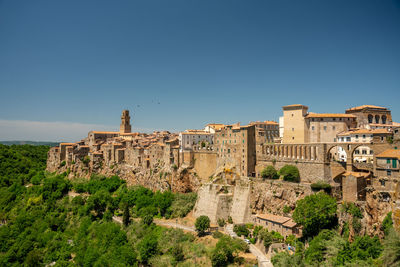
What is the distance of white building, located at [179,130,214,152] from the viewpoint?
1892 inches

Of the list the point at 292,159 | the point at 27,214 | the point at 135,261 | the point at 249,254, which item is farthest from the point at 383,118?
the point at 27,214

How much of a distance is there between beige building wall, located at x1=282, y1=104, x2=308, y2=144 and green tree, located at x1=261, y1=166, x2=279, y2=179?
747 centimetres

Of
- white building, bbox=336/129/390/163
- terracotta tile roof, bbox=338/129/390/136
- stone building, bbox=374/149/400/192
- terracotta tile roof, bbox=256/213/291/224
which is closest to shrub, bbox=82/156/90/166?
terracotta tile roof, bbox=256/213/291/224

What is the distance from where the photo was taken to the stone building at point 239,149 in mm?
39094

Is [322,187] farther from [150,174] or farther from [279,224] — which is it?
[150,174]

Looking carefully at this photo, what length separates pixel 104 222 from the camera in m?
44.1

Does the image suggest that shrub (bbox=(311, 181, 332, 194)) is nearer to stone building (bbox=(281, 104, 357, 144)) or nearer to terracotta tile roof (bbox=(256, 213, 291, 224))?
terracotta tile roof (bbox=(256, 213, 291, 224))

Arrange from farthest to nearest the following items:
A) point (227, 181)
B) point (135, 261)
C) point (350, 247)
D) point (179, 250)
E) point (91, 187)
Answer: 1. point (91, 187)
2. point (227, 181)
3. point (135, 261)
4. point (179, 250)
5. point (350, 247)

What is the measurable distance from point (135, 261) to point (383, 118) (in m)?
Result: 43.5

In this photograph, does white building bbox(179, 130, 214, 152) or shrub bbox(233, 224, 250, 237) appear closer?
shrub bbox(233, 224, 250, 237)

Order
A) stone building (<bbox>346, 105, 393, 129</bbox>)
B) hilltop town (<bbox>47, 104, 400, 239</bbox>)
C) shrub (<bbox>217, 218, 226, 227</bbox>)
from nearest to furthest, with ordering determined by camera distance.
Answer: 1. hilltop town (<bbox>47, 104, 400, 239</bbox>)
2. shrub (<bbox>217, 218, 226, 227</bbox>)
3. stone building (<bbox>346, 105, 393, 129</bbox>)

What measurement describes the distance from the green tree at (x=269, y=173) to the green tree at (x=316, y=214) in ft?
24.8

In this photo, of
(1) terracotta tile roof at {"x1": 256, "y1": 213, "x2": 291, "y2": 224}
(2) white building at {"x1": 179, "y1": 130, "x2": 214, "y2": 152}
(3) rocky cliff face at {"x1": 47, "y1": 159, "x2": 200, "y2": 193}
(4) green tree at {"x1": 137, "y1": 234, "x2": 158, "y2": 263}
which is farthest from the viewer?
(2) white building at {"x1": 179, "y1": 130, "x2": 214, "y2": 152}

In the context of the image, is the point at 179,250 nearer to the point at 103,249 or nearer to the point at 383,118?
the point at 103,249
